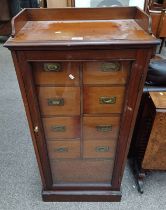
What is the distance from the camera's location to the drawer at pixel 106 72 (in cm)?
82

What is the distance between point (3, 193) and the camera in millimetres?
1396

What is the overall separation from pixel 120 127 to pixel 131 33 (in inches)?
17.0

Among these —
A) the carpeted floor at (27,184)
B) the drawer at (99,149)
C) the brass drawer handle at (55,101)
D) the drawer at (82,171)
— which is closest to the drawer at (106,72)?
the brass drawer handle at (55,101)

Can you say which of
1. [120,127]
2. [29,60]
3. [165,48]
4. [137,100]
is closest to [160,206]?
[120,127]

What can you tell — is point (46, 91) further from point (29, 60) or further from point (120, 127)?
point (120, 127)

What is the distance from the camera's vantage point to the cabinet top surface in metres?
0.75

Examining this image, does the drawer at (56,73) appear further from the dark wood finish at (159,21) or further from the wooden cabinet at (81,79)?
the dark wood finish at (159,21)

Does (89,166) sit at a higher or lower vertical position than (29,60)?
lower

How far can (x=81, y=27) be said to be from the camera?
94 cm

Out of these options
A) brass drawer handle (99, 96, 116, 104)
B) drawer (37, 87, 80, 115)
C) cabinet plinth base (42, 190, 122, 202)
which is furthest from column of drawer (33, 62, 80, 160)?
cabinet plinth base (42, 190, 122, 202)

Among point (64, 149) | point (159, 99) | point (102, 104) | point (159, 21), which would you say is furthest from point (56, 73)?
point (159, 21)

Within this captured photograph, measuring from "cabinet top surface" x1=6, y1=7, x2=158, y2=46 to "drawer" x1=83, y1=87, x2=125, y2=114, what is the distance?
22 centimetres

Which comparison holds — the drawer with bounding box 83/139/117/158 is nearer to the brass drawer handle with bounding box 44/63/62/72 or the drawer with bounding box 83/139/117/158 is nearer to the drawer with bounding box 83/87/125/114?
the drawer with bounding box 83/87/125/114

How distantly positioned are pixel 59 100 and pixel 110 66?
0.27 metres
